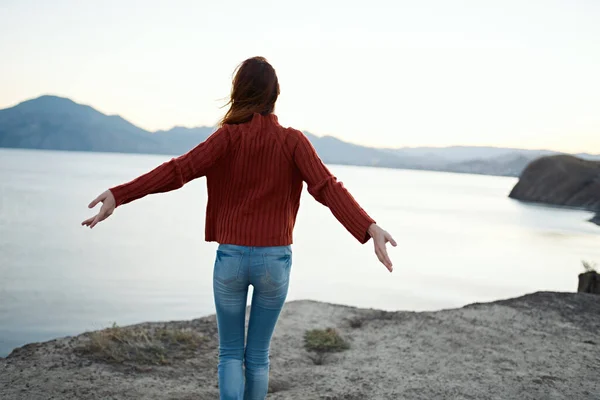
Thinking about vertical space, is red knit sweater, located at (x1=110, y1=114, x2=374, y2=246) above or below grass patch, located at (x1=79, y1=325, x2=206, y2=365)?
above

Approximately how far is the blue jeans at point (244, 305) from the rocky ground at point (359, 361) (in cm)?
161

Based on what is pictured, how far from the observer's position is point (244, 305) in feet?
10.6

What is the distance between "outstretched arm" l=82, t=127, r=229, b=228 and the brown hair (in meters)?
0.14

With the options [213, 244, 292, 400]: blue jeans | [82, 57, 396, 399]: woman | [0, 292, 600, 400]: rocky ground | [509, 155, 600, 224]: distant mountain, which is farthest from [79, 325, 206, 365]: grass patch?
[509, 155, 600, 224]: distant mountain

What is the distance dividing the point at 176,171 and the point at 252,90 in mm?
621

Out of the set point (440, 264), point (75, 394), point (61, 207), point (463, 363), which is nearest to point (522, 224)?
point (440, 264)

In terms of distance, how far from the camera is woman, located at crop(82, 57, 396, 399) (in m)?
3.06

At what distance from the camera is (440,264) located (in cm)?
1620

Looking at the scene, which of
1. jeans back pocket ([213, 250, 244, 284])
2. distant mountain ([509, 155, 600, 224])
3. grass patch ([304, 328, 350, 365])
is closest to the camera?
A: jeans back pocket ([213, 250, 244, 284])

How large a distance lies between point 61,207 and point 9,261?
53.3ft

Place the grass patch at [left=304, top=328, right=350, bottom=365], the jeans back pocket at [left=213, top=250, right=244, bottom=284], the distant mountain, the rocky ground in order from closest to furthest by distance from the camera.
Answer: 1. the jeans back pocket at [left=213, top=250, right=244, bottom=284]
2. the rocky ground
3. the grass patch at [left=304, top=328, right=350, bottom=365]
4. the distant mountain

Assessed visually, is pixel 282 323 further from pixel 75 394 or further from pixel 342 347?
pixel 75 394

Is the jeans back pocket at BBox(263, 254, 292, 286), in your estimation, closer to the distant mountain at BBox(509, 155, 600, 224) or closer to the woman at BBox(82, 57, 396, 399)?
the woman at BBox(82, 57, 396, 399)

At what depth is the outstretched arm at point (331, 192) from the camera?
3.10 meters
